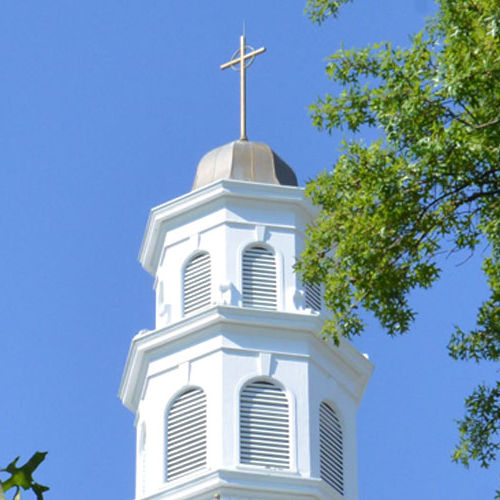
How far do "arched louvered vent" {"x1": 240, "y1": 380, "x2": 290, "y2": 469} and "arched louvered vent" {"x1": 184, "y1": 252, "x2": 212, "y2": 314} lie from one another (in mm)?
2548

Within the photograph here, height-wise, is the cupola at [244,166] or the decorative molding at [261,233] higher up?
the cupola at [244,166]

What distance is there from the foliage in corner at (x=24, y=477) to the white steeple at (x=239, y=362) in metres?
21.1

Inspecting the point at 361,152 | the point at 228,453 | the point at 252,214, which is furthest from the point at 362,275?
the point at 252,214

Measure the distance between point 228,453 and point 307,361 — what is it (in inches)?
109

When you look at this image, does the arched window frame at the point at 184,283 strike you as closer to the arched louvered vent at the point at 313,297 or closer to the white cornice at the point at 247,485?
the arched louvered vent at the point at 313,297

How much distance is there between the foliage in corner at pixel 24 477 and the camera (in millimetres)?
13188

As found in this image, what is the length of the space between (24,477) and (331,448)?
2395 centimetres

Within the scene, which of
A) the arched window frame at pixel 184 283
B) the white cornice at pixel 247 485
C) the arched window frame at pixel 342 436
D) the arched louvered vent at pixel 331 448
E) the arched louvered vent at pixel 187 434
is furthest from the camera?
the arched window frame at pixel 184 283

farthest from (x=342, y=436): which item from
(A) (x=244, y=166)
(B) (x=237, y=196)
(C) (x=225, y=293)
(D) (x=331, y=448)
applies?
(A) (x=244, y=166)

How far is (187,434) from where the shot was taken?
3616 cm

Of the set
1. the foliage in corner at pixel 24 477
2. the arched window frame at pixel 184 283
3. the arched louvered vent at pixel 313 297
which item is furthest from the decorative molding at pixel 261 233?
the foliage in corner at pixel 24 477

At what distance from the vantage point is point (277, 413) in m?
36.1

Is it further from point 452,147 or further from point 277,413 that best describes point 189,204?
point 452,147

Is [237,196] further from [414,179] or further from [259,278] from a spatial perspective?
[414,179]
